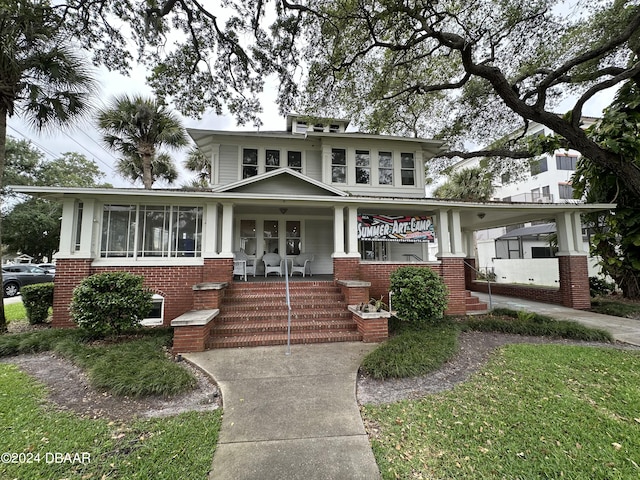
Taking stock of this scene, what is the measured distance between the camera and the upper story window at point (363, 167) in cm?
1091

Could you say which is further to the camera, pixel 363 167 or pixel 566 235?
pixel 363 167

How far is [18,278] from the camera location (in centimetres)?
1352

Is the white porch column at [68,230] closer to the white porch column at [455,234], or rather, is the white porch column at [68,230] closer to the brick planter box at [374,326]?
the brick planter box at [374,326]

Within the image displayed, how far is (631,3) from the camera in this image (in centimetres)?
793

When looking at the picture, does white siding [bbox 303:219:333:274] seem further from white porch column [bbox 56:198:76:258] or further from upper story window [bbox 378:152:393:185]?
white porch column [bbox 56:198:76:258]

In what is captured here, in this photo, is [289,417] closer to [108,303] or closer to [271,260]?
[108,303]

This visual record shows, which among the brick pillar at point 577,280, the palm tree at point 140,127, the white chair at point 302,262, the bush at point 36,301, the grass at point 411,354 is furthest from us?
the palm tree at point 140,127

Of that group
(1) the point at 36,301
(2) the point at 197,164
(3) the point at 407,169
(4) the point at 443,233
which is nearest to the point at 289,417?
(4) the point at 443,233

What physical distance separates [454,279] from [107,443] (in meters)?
8.54

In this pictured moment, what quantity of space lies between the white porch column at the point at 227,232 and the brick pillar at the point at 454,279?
6.54 metres

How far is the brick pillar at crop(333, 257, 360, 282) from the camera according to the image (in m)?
7.70

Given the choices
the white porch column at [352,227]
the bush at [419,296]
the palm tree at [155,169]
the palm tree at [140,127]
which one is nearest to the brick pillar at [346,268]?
the white porch column at [352,227]

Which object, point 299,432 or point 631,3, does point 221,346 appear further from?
point 631,3

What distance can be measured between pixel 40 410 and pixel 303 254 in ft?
25.3
